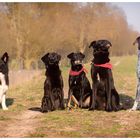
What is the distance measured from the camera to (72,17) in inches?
1463

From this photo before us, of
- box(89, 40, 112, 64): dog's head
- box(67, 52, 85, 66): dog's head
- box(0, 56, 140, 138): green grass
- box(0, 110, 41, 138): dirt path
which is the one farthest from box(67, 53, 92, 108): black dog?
box(0, 110, 41, 138): dirt path

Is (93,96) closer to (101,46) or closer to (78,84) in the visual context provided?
(78,84)

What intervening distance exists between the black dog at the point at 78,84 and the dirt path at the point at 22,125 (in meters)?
1.06

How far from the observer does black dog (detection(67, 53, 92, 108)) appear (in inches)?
411

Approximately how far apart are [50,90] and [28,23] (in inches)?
823

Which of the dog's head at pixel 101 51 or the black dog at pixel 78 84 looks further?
the black dog at pixel 78 84

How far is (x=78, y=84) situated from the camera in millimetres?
10539

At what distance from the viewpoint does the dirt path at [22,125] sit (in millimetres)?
7746

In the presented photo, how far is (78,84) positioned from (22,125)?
234cm

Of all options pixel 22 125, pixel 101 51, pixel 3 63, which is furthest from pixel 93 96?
pixel 3 63

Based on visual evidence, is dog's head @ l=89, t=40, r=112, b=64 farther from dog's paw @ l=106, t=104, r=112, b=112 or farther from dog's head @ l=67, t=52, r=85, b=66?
dog's paw @ l=106, t=104, r=112, b=112

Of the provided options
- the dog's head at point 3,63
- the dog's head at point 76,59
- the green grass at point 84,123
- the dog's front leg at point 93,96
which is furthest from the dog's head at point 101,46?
the dog's head at point 3,63

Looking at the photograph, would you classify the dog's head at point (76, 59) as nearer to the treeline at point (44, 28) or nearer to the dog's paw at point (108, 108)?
the dog's paw at point (108, 108)

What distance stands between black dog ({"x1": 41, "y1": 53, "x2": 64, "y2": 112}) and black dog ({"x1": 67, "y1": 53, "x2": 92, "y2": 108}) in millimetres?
286
